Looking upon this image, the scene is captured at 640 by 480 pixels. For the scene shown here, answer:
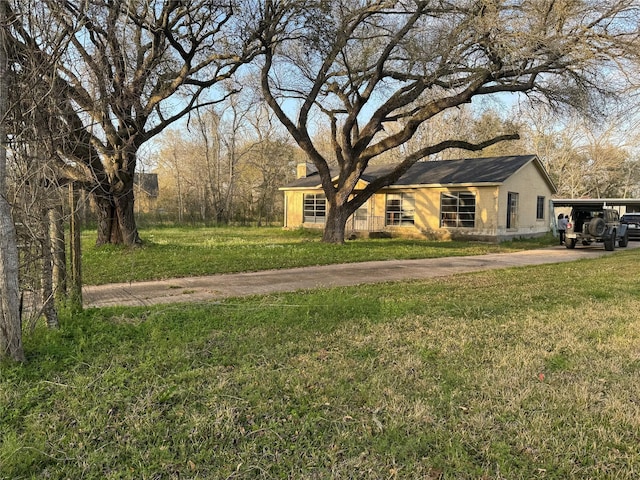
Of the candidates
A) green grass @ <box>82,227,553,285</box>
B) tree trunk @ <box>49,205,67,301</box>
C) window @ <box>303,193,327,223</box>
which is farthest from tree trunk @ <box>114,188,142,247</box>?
window @ <box>303,193,327,223</box>

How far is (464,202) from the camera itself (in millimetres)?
21547

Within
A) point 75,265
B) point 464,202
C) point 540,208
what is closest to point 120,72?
point 75,265

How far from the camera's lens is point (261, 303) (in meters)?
6.64

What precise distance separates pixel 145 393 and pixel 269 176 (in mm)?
37976

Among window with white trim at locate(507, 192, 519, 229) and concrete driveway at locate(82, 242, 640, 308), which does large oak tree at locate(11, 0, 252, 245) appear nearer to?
concrete driveway at locate(82, 242, 640, 308)

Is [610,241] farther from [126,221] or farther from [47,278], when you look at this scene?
[47,278]

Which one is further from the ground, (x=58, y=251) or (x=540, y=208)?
(x=540, y=208)

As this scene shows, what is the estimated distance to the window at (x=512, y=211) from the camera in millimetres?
21564

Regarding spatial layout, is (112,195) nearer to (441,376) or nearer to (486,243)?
(441,376)

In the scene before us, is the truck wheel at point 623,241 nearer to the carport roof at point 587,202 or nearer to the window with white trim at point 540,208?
the carport roof at point 587,202

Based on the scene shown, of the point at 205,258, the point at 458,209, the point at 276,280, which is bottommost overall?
the point at 276,280

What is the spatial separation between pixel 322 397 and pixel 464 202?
19.7 m

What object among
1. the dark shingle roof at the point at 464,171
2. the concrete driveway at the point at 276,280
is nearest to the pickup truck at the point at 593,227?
the dark shingle roof at the point at 464,171

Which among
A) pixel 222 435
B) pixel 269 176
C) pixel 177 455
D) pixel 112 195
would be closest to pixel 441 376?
pixel 222 435
